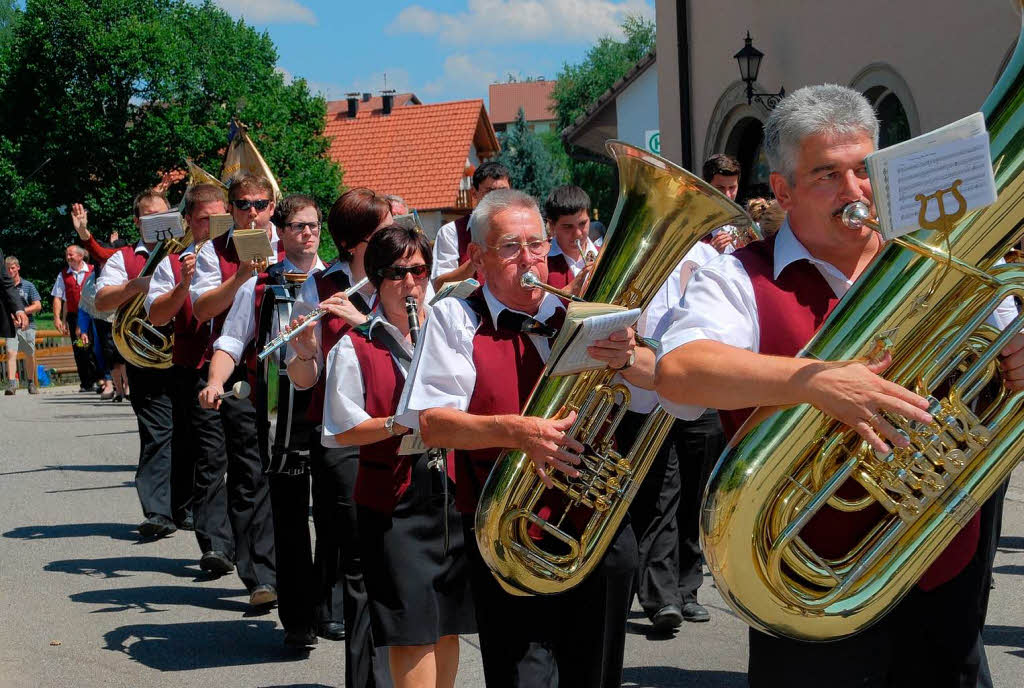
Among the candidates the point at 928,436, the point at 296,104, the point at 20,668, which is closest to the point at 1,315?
the point at 20,668

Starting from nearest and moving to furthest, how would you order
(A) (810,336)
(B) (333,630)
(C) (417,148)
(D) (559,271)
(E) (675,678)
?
(A) (810,336), (E) (675,678), (D) (559,271), (B) (333,630), (C) (417,148)

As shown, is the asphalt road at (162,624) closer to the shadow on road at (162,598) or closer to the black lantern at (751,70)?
the shadow on road at (162,598)

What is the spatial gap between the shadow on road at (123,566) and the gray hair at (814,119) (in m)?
5.48

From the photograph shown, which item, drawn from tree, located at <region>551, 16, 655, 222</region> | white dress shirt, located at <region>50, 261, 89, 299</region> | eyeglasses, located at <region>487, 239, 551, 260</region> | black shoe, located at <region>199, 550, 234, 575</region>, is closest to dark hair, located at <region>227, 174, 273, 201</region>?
black shoe, located at <region>199, 550, 234, 575</region>

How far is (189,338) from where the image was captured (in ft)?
25.1

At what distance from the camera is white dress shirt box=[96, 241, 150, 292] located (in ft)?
27.9

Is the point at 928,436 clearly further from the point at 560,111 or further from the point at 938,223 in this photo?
the point at 560,111

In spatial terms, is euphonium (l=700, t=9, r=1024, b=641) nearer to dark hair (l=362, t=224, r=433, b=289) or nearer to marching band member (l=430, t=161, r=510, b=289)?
dark hair (l=362, t=224, r=433, b=289)

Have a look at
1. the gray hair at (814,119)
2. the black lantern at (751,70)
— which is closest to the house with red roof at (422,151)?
the black lantern at (751,70)

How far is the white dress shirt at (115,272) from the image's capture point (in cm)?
850

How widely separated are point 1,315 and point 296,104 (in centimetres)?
4338

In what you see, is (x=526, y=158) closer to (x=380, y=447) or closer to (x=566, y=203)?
(x=566, y=203)

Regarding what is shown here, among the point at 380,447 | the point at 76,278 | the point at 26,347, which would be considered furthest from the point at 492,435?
the point at 26,347

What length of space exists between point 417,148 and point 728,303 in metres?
56.0
